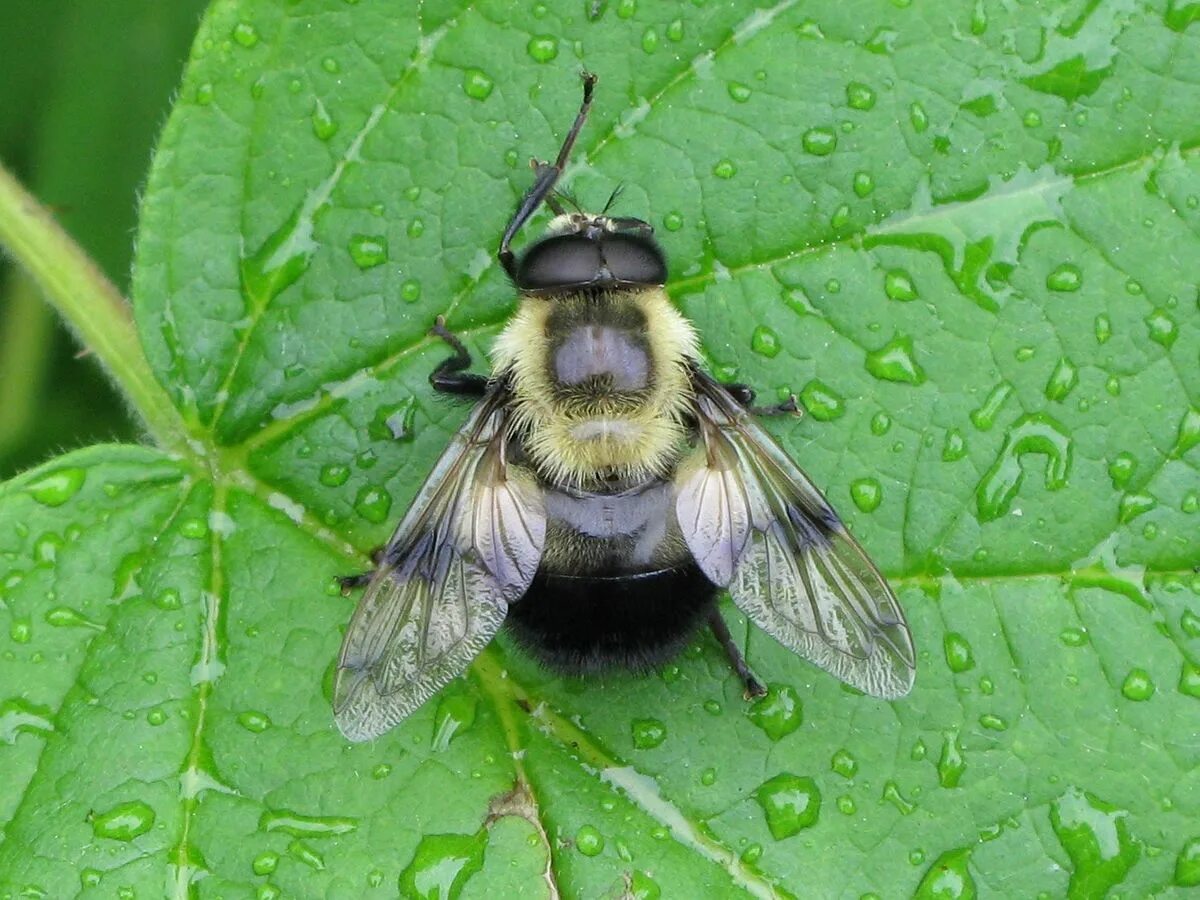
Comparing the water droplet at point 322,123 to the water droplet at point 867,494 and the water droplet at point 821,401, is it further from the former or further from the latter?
the water droplet at point 867,494

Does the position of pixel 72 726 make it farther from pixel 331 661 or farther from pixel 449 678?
pixel 449 678

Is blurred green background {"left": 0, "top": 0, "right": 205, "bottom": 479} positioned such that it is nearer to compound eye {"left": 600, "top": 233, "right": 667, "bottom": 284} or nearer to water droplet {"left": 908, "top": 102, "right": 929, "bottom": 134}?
compound eye {"left": 600, "top": 233, "right": 667, "bottom": 284}

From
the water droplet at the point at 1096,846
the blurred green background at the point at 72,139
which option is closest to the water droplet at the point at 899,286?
the water droplet at the point at 1096,846

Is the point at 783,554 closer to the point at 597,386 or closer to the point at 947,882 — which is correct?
the point at 597,386

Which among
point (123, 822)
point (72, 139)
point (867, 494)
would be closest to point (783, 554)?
point (867, 494)

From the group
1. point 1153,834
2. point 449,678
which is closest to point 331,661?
point 449,678

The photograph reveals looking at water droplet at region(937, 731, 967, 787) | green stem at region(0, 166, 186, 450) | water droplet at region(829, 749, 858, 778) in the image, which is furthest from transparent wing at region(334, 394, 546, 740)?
water droplet at region(937, 731, 967, 787)
